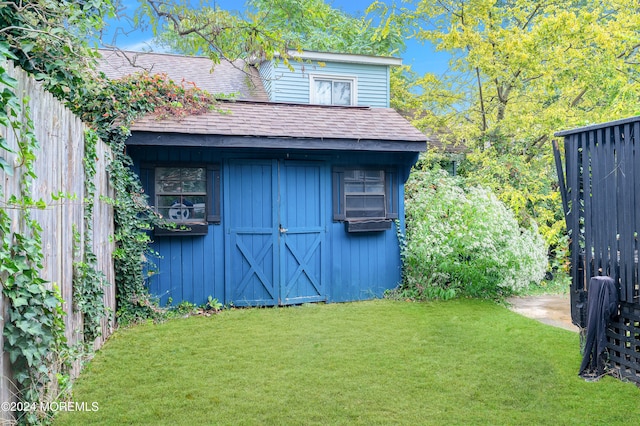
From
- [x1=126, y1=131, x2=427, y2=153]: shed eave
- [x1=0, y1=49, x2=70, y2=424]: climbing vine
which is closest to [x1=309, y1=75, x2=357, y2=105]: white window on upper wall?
[x1=126, y1=131, x2=427, y2=153]: shed eave

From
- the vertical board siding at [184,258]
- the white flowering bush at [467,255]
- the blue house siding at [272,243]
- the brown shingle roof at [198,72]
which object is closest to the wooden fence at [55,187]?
the vertical board siding at [184,258]

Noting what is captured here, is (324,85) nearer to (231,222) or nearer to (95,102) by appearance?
(231,222)

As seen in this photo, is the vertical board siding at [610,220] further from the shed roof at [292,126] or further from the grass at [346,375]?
the shed roof at [292,126]

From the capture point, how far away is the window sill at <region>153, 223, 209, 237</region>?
20.8ft

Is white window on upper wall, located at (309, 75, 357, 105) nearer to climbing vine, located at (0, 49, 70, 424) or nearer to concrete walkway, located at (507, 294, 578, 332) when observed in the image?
concrete walkway, located at (507, 294, 578, 332)

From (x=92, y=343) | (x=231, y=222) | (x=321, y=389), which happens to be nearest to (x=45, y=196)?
(x=92, y=343)

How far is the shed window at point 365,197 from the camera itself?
7.29m

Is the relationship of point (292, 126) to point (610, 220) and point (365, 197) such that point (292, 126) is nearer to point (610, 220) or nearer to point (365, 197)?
point (365, 197)

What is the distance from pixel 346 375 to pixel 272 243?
3104mm

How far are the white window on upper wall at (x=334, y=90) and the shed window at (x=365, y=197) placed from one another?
13.0ft

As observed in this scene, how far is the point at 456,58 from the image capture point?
1180 cm

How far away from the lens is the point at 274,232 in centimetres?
692

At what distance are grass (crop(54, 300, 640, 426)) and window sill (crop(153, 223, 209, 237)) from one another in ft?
3.70

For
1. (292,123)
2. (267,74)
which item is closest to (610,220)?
(292,123)
